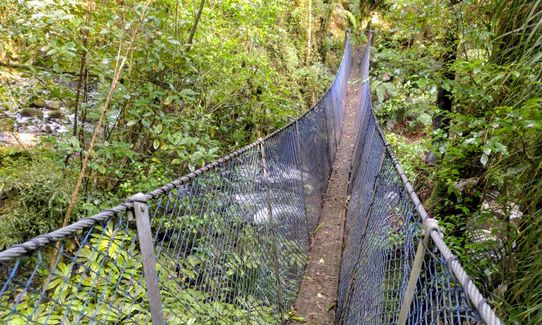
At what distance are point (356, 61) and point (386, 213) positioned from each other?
47.8ft

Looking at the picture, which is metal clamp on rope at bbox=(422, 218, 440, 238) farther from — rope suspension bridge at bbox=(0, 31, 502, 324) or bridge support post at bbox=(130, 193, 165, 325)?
bridge support post at bbox=(130, 193, 165, 325)

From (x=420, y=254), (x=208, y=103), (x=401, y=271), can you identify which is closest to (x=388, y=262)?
(x=401, y=271)

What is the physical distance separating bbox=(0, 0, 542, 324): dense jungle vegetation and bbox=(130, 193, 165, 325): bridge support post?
1.31 meters

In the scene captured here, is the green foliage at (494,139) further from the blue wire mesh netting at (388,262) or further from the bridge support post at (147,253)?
the bridge support post at (147,253)

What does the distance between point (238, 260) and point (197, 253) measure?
15.5 inches

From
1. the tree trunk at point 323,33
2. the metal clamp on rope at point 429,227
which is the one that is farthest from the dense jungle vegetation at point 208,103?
the tree trunk at point 323,33

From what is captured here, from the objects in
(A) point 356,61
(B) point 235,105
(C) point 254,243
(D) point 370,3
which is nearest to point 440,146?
(C) point 254,243

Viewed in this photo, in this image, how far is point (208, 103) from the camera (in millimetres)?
4266

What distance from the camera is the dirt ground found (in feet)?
8.88

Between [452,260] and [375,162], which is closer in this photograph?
[452,260]

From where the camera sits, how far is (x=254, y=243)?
2.09m

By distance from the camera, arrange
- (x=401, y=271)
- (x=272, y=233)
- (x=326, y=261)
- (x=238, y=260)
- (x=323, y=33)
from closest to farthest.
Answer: (x=401, y=271) → (x=238, y=260) → (x=272, y=233) → (x=326, y=261) → (x=323, y=33)

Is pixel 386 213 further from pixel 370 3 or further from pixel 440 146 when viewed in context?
pixel 370 3

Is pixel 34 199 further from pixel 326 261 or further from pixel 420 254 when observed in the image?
pixel 420 254
